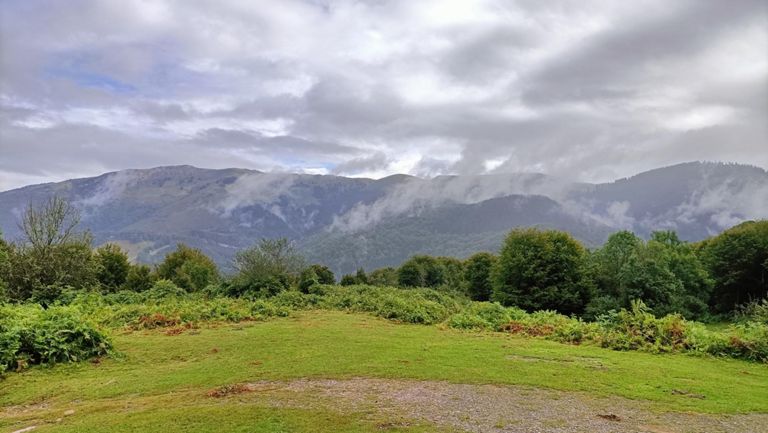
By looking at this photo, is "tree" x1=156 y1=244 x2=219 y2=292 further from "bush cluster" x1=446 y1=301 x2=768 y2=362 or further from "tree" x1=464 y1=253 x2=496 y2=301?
"bush cluster" x1=446 y1=301 x2=768 y2=362

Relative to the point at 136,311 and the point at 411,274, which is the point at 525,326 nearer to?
the point at 136,311

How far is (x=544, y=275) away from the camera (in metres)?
47.2

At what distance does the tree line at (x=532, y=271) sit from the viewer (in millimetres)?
40438

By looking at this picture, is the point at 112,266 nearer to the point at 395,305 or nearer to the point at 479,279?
the point at 395,305

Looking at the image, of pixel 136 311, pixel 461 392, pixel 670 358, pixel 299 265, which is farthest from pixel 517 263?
pixel 461 392

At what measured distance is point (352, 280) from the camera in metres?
80.1

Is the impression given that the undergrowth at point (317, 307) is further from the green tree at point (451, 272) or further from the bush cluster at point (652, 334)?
the green tree at point (451, 272)

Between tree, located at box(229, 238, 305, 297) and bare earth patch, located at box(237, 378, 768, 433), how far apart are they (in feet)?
91.7

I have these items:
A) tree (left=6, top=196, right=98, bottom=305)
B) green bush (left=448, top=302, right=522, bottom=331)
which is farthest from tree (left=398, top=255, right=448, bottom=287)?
green bush (left=448, top=302, right=522, bottom=331)

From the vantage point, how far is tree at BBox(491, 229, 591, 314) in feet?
153

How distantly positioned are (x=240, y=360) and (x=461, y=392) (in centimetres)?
791

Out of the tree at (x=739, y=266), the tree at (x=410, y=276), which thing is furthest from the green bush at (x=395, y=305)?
the tree at (x=410, y=276)

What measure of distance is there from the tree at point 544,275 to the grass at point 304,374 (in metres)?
25.6

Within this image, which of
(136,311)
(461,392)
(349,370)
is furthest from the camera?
(136,311)
